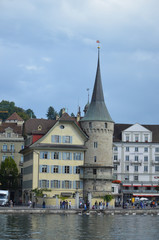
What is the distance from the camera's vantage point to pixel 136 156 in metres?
137

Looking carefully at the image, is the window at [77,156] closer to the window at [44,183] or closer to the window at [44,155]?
the window at [44,155]

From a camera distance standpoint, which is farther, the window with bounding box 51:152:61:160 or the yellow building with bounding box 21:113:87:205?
the window with bounding box 51:152:61:160

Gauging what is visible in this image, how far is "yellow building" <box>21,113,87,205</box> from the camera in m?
98.4

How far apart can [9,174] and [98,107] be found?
28479mm

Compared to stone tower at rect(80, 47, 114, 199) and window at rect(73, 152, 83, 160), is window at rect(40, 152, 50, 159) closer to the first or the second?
window at rect(73, 152, 83, 160)

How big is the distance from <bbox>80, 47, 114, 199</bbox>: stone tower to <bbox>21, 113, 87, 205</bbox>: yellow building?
124 centimetres

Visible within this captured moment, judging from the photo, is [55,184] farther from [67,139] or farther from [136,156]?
[136,156]

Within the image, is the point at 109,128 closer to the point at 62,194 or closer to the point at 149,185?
the point at 62,194

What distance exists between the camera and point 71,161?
99.9 meters

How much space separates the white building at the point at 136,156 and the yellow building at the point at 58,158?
36201 millimetres

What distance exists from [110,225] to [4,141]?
67.3 metres

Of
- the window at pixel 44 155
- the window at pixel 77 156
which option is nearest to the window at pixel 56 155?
the window at pixel 44 155

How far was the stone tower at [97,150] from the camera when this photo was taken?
9906cm

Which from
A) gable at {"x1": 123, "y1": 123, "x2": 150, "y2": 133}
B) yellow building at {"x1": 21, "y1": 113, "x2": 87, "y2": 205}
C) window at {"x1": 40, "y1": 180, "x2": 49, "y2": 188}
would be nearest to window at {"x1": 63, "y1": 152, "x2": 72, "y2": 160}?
yellow building at {"x1": 21, "y1": 113, "x2": 87, "y2": 205}
